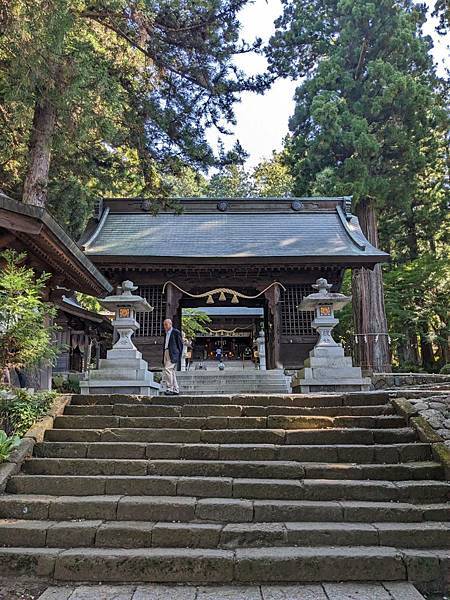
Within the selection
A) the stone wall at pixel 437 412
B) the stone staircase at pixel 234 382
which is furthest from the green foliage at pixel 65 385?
the stone wall at pixel 437 412

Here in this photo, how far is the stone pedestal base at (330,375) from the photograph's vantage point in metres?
8.41

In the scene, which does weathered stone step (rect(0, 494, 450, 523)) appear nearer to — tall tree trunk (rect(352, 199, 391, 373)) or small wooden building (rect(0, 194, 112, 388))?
small wooden building (rect(0, 194, 112, 388))

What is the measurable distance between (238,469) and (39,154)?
7.71m

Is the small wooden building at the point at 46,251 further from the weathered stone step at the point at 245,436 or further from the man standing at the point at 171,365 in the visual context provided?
the man standing at the point at 171,365

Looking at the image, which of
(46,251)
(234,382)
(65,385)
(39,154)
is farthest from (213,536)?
(65,385)

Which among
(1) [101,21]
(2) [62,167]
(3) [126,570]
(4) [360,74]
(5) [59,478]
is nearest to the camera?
(3) [126,570]

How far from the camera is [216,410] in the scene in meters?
5.88

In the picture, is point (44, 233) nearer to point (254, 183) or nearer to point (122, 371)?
point (122, 371)

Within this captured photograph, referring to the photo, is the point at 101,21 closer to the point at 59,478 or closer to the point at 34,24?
the point at 34,24

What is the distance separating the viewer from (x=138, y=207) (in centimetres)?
1453

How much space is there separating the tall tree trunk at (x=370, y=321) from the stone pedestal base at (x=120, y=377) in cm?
806

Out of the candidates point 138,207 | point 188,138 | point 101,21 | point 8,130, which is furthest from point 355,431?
point 138,207

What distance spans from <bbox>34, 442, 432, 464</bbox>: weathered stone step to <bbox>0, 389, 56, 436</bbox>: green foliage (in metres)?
0.38

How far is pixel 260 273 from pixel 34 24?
7749mm
